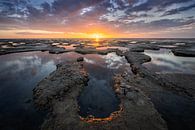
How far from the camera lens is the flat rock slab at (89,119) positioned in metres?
8.64

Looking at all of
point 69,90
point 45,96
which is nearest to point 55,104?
point 45,96

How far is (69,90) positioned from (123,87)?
6187 mm

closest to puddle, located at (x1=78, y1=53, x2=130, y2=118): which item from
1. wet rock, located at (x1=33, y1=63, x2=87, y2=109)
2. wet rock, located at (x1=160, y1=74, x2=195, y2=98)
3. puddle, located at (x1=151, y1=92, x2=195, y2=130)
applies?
wet rock, located at (x1=33, y1=63, x2=87, y2=109)

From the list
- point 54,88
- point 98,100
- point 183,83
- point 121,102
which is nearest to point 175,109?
point 121,102

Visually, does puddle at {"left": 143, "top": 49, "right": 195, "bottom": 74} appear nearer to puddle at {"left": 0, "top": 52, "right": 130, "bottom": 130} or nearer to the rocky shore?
the rocky shore

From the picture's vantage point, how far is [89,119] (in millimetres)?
9641

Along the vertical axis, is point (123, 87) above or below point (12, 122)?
above

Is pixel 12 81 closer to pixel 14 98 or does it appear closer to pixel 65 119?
pixel 14 98

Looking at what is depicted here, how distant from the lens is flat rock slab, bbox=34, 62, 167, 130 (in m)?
8.64

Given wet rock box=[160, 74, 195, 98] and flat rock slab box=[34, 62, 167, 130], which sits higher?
wet rock box=[160, 74, 195, 98]

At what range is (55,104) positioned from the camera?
11.2 metres

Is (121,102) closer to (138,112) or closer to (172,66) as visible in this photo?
(138,112)

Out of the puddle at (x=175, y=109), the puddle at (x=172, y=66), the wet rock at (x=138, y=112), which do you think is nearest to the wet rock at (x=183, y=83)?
the puddle at (x=175, y=109)

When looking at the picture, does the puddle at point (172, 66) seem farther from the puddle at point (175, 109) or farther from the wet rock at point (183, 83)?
the puddle at point (175, 109)
